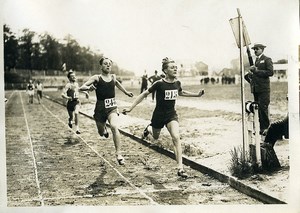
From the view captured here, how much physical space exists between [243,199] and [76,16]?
80.2 inches

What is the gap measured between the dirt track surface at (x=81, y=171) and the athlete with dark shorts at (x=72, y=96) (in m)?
0.06

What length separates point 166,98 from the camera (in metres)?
4.06

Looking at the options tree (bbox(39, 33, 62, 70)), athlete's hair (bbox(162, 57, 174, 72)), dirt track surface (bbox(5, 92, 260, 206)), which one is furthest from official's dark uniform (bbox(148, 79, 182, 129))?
tree (bbox(39, 33, 62, 70))

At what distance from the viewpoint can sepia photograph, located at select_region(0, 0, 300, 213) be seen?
3.95 metres

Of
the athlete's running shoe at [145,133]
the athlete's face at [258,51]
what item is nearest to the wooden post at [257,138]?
the athlete's face at [258,51]

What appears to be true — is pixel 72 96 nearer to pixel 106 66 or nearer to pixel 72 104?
pixel 72 104

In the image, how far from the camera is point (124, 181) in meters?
4.06

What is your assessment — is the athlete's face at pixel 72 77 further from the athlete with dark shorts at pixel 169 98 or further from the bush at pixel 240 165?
the bush at pixel 240 165

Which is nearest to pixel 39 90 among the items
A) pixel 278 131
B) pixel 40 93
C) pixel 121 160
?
pixel 40 93

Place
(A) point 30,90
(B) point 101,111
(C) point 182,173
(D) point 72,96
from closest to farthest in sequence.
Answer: (C) point 182,173 → (B) point 101,111 → (D) point 72,96 → (A) point 30,90

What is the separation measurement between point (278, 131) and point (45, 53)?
2.08m

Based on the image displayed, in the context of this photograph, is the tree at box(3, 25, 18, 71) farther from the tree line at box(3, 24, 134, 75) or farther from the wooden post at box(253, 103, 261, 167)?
the wooden post at box(253, 103, 261, 167)

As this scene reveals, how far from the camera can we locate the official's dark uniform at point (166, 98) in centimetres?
404

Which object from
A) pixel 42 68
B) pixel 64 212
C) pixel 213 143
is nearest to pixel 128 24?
pixel 42 68
